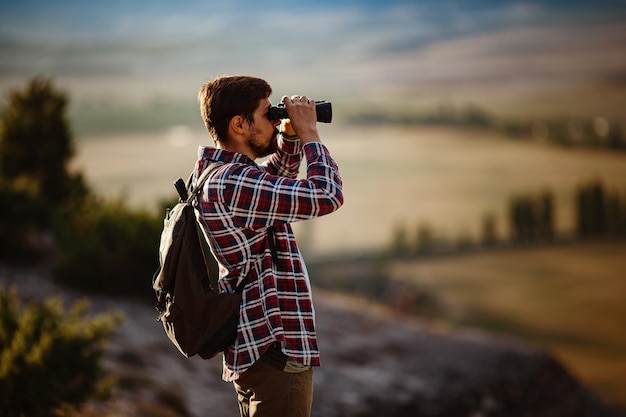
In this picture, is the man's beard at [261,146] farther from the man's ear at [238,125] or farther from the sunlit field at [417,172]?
the sunlit field at [417,172]

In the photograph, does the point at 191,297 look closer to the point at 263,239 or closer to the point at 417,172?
the point at 263,239

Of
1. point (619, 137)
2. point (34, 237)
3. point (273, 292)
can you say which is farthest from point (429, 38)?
point (273, 292)

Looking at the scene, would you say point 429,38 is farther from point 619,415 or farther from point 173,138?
A: point 619,415

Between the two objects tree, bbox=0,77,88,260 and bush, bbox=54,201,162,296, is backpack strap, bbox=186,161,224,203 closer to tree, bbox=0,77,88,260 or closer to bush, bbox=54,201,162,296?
bush, bbox=54,201,162,296

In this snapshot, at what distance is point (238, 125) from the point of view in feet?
7.36

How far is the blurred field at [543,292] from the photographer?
39.0ft

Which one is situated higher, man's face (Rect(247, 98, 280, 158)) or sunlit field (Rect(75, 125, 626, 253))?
man's face (Rect(247, 98, 280, 158))

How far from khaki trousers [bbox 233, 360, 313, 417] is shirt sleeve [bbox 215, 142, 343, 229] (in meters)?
0.40

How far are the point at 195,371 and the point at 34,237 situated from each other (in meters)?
2.82

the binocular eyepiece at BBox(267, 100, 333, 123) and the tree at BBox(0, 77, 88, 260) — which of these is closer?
the binocular eyepiece at BBox(267, 100, 333, 123)

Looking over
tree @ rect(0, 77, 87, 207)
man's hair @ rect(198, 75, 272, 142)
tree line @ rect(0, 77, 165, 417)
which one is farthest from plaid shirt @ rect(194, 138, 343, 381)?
tree @ rect(0, 77, 87, 207)

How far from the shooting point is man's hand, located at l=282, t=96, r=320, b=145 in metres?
2.21

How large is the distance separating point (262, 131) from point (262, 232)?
278 mm

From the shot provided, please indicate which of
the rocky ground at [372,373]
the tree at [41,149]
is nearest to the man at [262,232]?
the rocky ground at [372,373]
